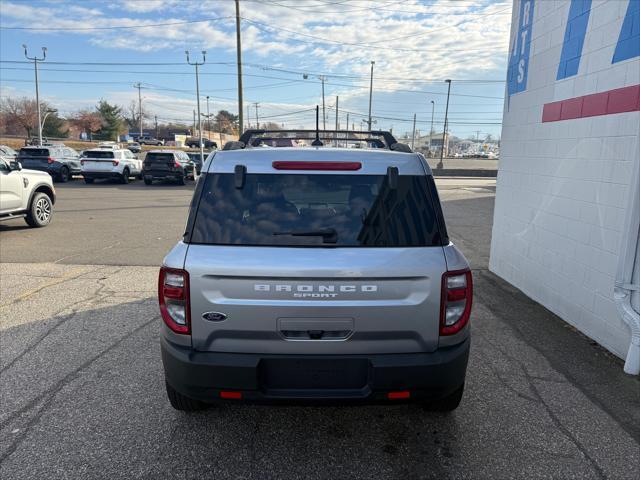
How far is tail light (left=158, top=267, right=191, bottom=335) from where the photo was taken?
247cm

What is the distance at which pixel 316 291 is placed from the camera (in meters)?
2.42

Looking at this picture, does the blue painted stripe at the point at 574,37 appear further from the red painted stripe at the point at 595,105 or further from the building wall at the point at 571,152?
the red painted stripe at the point at 595,105

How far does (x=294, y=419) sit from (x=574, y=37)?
4897mm

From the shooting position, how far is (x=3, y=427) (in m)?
3.01

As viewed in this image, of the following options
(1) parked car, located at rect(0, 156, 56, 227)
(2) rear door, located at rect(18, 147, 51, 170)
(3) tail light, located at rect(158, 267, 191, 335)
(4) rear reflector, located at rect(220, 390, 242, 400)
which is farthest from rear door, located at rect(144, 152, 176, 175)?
(4) rear reflector, located at rect(220, 390, 242, 400)

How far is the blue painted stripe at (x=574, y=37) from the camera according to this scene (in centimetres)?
478

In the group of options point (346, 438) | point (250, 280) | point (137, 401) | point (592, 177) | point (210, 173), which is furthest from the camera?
point (592, 177)

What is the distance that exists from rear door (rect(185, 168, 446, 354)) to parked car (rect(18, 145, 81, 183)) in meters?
24.7

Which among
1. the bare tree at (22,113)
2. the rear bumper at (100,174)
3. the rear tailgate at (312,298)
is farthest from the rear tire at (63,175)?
the bare tree at (22,113)

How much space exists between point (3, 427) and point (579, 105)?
5.89 m

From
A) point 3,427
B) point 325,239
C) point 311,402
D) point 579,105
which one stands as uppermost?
point 579,105

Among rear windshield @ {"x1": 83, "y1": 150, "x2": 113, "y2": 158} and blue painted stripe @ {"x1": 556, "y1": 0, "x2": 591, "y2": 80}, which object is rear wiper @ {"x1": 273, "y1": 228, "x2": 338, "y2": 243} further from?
rear windshield @ {"x1": 83, "y1": 150, "x2": 113, "y2": 158}

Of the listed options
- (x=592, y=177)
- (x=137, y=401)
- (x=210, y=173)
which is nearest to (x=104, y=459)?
(x=137, y=401)

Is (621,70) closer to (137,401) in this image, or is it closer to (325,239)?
(325,239)
